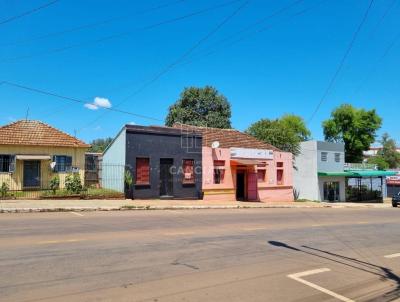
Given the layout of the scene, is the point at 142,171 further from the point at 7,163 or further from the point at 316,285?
the point at 316,285

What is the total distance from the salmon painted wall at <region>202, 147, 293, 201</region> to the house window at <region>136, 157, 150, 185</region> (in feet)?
14.5

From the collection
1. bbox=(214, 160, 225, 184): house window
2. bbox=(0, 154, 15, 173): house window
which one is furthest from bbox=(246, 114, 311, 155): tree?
bbox=(0, 154, 15, 173): house window

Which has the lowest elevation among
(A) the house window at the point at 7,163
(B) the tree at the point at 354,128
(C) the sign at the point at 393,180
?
(C) the sign at the point at 393,180

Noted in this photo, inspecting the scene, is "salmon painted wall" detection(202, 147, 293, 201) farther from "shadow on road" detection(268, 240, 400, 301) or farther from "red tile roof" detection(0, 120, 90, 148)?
"shadow on road" detection(268, 240, 400, 301)

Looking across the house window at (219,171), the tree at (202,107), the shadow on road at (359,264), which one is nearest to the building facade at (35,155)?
the house window at (219,171)

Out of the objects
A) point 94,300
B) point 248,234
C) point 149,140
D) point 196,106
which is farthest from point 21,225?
point 196,106

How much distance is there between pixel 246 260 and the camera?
9312mm

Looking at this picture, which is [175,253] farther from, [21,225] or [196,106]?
[196,106]

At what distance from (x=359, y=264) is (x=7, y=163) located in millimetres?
22540

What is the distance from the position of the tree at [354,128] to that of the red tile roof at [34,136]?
2115 inches

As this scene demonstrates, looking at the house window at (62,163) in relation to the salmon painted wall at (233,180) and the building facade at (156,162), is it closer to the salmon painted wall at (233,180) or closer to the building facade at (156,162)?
the building facade at (156,162)

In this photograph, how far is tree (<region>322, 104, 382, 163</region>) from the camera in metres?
69.9

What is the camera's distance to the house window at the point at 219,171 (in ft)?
101

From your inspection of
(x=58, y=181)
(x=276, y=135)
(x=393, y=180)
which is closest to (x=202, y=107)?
(x=276, y=135)
